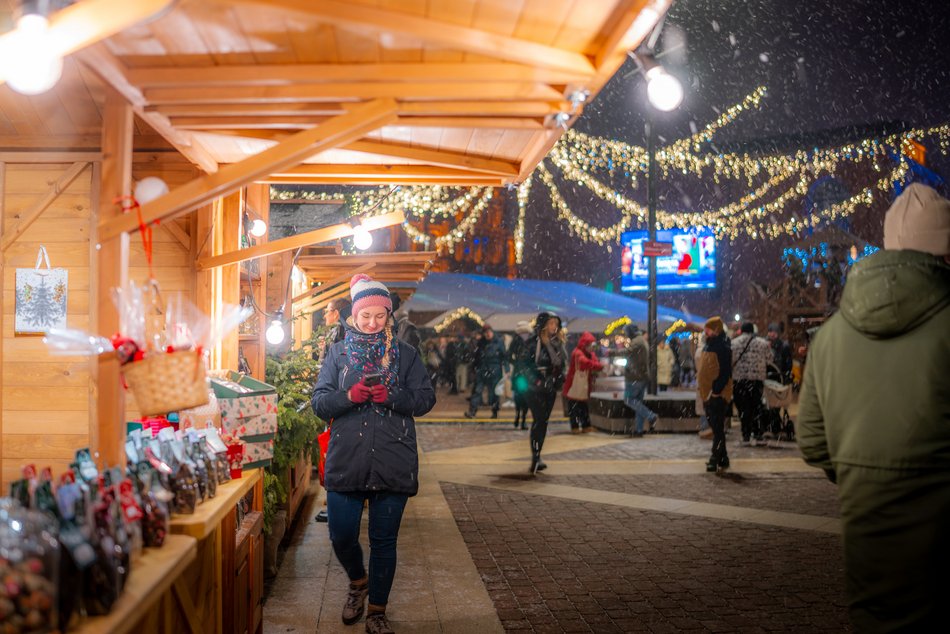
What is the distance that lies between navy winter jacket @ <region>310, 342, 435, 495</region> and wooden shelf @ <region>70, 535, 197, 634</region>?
1.69m

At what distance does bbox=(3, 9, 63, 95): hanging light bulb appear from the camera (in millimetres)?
2336

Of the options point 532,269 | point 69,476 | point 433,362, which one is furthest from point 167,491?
point 532,269

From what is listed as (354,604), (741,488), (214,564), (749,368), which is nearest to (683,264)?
(749,368)

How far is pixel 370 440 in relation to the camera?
185 inches

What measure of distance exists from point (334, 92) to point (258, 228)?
316 cm

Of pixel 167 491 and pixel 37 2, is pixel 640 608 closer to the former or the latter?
pixel 167 491

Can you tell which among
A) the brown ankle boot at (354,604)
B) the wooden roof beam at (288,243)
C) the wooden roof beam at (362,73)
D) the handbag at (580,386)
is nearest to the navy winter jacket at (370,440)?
the brown ankle boot at (354,604)

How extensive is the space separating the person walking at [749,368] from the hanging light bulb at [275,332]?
7224 mm

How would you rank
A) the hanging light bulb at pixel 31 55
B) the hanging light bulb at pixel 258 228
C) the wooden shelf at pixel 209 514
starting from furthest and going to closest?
the hanging light bulb at pixel 258 228 < the wooden shelf at pixel 209 514 < the hanging light bulb at pixel 31 55

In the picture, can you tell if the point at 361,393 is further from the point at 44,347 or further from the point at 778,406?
the point at 778,406

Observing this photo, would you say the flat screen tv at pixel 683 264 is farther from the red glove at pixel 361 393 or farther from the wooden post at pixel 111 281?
the wooden post at pixel 111 281

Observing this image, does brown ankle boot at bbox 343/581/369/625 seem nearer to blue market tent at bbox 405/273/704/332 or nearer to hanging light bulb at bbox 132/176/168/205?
hanging light bulb at bbox 132/176/168/205

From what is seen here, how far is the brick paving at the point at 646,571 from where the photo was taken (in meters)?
5.05

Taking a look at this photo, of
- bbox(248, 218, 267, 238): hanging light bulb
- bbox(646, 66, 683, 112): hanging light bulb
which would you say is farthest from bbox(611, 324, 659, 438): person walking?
bbox(646, 66, 683, 112): hanging light bulb
